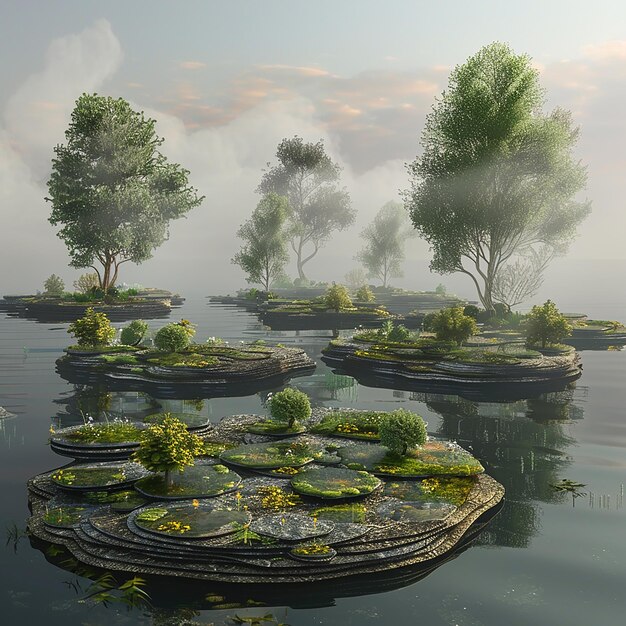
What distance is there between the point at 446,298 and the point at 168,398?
6597 centimetres

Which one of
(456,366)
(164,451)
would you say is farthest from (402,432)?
(456,366)

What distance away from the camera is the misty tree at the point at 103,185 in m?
66.2

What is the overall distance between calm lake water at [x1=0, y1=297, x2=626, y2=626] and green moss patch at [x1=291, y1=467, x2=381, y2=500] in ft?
10.8

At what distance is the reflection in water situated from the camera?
15426 mm

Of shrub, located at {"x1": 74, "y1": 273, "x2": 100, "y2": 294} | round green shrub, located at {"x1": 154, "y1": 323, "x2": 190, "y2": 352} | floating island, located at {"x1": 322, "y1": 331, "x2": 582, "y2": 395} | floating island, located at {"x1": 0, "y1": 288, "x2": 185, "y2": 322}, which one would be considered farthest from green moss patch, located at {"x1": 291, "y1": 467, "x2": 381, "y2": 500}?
shrub, located at {"x1": 74, "y1": 273, "x2": 100, "y2": 294}

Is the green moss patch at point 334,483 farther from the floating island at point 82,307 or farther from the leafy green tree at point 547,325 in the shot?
the floating island at point 82,307

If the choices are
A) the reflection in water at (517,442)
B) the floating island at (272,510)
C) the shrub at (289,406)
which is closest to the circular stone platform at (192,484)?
the floating island at (272,510)

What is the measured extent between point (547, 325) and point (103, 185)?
1916 inches

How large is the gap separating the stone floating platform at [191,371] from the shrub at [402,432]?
12.9m

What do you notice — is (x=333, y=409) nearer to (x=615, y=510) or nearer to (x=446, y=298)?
(x=615, y=510)

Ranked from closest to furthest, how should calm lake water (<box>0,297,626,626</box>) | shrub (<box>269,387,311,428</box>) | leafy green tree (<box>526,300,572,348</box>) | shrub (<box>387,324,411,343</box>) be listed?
1. calm lake water (<box>0,297,626,626</box>)
2. shrub (<box>269,387,311,428</box>)
3. leafy green tree (<box>526,300,572,348</box>)
4. shrub (<box>387,324,411,343</box>)

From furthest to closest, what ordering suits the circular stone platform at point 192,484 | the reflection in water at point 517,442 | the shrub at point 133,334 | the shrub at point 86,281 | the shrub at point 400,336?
the shrub at point 86,281, the shrub at point 400,336, the shrub at point 133,334, the circular stone platform at point 192,484, the reflection in water at point 517,442

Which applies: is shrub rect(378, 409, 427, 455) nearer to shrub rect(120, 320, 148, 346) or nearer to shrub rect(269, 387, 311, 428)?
shrub rect(269, 387, 311, 428)

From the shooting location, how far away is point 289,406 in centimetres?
2189
